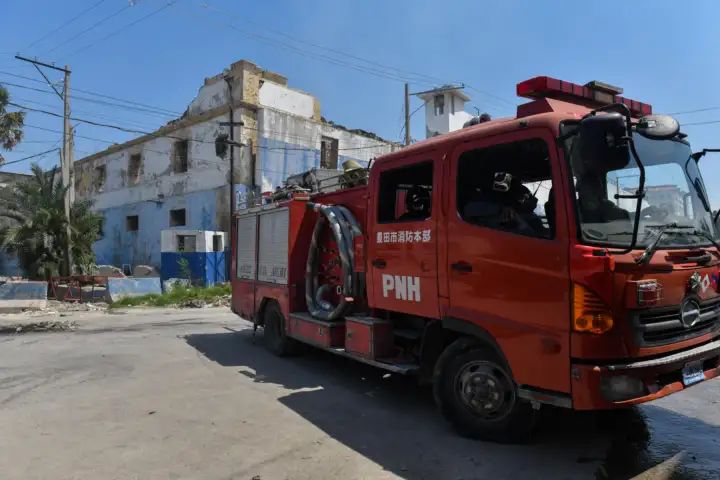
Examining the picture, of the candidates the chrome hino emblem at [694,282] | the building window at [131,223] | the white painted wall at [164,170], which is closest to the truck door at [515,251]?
the chrome hino emblem at [694,282]

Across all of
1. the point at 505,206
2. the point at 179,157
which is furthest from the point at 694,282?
the point at 179,157

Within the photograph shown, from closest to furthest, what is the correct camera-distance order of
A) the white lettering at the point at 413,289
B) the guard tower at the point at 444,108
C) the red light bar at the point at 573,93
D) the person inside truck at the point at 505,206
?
1. the person inside truck at the point at 505,206
2. the red light bar at the point at 573,93
3. the white lettering at the point at 413,289
4. the guard tower at the point at 444,108

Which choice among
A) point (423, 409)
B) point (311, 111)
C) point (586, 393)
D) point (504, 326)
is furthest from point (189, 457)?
point (311, 111)

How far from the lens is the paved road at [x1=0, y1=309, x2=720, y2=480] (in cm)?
428

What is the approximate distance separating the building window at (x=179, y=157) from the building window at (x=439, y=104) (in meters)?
20.3

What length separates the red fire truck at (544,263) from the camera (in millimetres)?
3816

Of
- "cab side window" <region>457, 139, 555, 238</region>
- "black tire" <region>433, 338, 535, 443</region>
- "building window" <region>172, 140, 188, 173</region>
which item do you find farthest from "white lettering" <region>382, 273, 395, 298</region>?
"building window" <region>172, 140, 188, 173</region>

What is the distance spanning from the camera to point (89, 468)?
172 inches

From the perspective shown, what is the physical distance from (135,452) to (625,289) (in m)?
4.16

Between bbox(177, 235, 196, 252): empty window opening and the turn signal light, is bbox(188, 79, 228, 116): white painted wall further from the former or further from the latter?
the turn signal light

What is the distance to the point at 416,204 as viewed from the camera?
570cm

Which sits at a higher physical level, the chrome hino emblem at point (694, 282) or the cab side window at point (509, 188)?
the cab side window at point (509, 188)

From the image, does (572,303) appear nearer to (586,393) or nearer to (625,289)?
(625,289)

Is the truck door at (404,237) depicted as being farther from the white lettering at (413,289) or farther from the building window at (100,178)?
the building window at (100,178)
